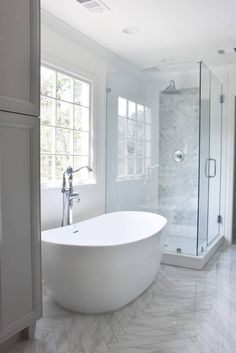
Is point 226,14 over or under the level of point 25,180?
over

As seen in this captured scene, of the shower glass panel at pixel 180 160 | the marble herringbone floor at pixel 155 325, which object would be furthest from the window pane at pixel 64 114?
the marble herringbone floor at pixel 155 325

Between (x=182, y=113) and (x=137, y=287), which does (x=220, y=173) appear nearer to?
(x=182, y=113)

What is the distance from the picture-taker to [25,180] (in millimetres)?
1889

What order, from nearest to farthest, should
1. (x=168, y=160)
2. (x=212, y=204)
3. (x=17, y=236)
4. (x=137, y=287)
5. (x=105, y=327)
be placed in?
(x=17, y=236)
(x=105, y=327)
(x=137, y=287)
(x=168, y=160)
(x=212, y=204)

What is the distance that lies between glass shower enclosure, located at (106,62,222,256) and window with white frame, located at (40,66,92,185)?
44cm

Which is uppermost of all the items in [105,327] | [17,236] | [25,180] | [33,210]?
[25,180]

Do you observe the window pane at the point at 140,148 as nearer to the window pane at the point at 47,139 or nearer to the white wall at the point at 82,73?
the white wall at the point at 82,73

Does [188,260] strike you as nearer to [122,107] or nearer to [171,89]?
[122,107]

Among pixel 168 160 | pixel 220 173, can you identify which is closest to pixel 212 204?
pixel 220 173

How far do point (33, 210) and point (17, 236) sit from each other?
0.19m

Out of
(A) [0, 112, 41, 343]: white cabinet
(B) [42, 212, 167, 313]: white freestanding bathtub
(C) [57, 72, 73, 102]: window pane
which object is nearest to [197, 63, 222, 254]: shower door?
(B) [42, 212, 167, 313]: white freestanding bathtub

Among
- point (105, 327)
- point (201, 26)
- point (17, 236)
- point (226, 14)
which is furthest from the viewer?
point (201, 26)

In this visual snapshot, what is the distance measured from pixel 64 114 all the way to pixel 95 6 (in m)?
1.09

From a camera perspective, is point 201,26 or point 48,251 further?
point 201,26
